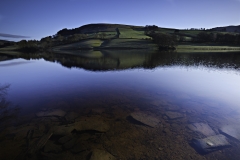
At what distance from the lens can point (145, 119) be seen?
40.8 feet

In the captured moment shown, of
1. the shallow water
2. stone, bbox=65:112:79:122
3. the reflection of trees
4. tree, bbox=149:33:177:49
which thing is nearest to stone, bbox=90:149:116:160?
the shallow water

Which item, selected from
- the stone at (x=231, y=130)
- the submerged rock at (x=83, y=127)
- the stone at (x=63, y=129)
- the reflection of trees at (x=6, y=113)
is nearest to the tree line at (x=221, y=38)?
the stone at (x=231, y=130)

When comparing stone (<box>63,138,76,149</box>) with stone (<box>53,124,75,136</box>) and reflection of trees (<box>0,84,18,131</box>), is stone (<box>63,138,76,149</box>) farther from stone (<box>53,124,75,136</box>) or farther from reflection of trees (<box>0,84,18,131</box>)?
reflection of trees (<box>0,84,18,131</box>)

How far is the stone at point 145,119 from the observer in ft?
38.9

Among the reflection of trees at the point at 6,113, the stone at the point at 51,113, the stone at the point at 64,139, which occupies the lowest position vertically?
the stone at the point at 64,139

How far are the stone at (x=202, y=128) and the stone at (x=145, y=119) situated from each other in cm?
266

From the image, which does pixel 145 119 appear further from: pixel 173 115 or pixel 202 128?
pixel 202 128

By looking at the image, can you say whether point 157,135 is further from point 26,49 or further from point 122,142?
point 26,49

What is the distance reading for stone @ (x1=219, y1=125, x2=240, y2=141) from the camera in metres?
10.1

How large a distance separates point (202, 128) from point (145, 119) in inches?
172

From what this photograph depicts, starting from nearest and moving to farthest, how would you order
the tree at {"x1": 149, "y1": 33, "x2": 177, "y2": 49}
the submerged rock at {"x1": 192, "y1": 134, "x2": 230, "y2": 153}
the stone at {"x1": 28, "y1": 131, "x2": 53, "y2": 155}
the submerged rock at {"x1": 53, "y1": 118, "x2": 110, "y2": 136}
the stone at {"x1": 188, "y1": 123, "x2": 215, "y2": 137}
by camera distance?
the submerged rock at {"x1": 192, "y1": 134, "x2": 230, "y2": 153} < the stone at {"x1": 28, "y1": 131, "x2": 53, "y2": 155} < the stone at {"x1": 188, "y1": 123, "x2": 215, "y2": 137} < the submerged rock at {"x1": 53, "y1": 118, "x2": 110, "y2": 136} < the tree at {"x1": 149, "y1": 33, "x2": 177, "y2": 49}

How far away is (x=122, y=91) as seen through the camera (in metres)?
20.2

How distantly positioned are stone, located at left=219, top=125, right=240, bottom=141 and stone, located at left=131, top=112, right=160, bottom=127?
4750 millimetres

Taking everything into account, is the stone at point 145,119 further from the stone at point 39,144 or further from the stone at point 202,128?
the stone at point 39,144
